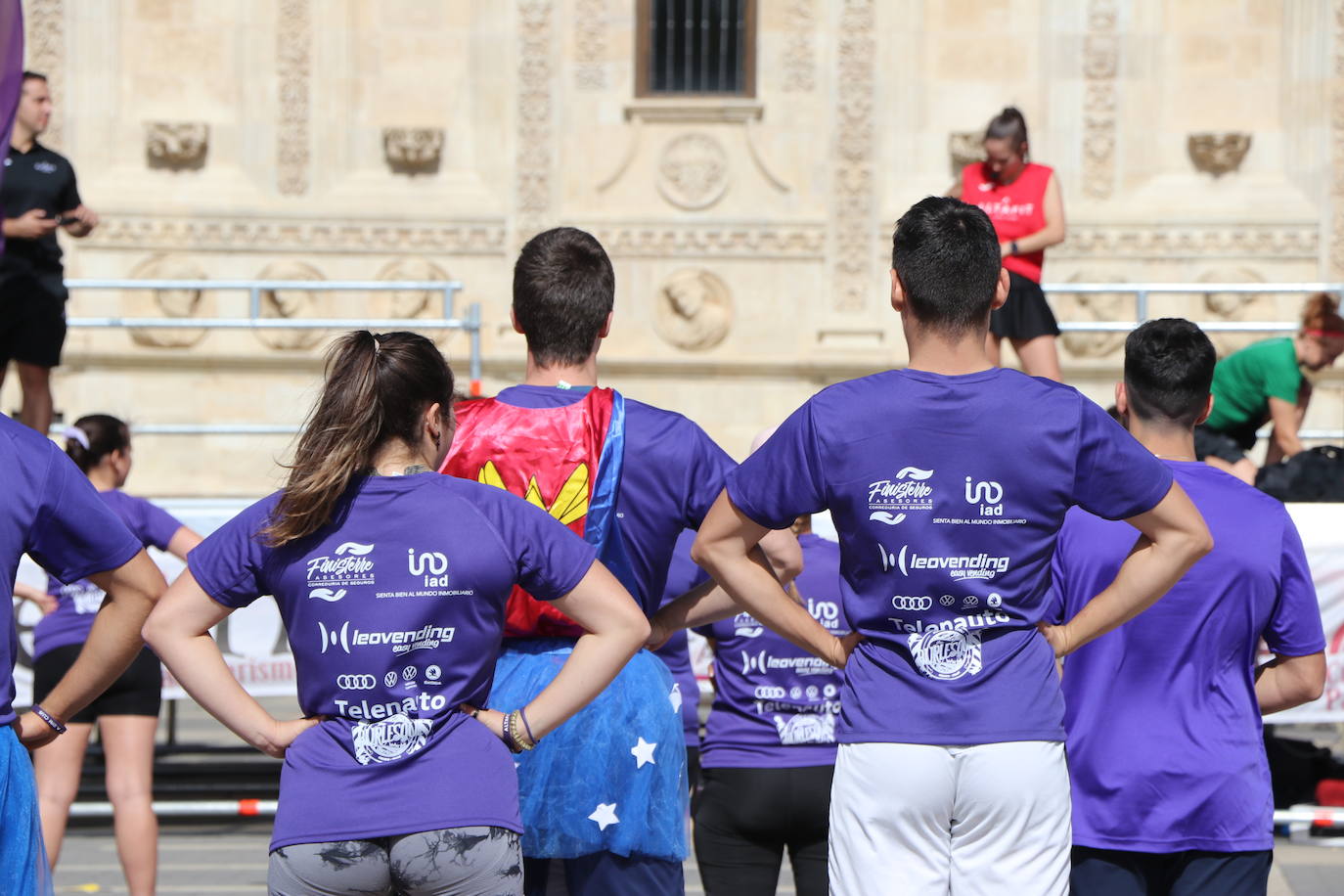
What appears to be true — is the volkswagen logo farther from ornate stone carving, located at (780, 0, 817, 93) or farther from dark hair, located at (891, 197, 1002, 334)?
ornate stone carving, located at (780, 0, 817, 93)

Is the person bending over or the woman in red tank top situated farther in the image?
the woman in red tank top

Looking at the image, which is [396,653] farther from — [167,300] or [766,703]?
[167,300]

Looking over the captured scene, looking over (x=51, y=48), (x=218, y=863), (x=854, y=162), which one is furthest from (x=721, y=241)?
(x=218, y=863)

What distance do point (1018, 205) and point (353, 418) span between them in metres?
7.48

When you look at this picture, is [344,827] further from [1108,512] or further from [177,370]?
[177,370]

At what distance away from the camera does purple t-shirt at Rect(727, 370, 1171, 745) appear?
140 inches

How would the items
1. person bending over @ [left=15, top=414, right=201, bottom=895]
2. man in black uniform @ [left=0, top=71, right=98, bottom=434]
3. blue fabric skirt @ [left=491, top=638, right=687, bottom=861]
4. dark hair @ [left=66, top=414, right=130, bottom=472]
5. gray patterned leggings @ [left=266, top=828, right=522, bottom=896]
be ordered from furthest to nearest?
man in black uniform @ [left=0, top=71, right=98, bottom=434]
dark hair @ [left=66, top=414, right=130, bottom=472]
person bending over @ [left=15, top=414, right=201, bottom=895]
blue fabric skirt @ [left=491, top=638, right=687, bottom=861]
gray patterned leggings @ [left=266, top=828, right=522, bottom=896]

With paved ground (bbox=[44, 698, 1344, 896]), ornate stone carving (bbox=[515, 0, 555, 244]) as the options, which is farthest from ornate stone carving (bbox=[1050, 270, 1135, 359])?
paved ground (bbox=[44, 698, 1344, 896])

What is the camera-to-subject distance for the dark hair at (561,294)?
162 inches

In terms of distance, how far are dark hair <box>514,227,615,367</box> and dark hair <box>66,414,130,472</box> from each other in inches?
133

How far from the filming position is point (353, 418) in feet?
11.4

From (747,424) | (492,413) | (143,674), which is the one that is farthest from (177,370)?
(492,413)

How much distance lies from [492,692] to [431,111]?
14.3 meters

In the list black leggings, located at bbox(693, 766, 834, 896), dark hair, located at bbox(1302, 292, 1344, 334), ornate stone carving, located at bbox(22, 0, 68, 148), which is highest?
ornate stone carving, located at bbox(22, 0, 68, 148)
